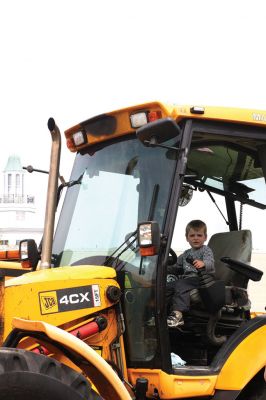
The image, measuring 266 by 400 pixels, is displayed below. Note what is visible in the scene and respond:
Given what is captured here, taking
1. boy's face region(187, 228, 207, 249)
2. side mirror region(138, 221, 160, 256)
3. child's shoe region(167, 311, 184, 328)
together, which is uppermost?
side mirror region(138, 221, 160, 256)

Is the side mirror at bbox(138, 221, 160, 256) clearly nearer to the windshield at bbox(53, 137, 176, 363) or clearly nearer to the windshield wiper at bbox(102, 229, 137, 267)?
the windshield at bbox(53, 137, 176, 363)

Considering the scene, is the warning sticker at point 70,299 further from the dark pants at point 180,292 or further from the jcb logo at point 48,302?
the dark pants at point 180,292

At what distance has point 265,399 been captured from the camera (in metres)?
4.94

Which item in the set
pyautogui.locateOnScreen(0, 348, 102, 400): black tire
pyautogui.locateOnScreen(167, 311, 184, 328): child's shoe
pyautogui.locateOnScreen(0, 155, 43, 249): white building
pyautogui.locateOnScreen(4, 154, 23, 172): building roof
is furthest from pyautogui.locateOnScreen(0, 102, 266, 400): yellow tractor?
pyautogui.locateOnScreen(4, 154, 23, 172): building roof

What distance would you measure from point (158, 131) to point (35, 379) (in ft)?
5.87

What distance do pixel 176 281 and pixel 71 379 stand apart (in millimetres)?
1625

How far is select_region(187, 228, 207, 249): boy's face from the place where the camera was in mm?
5543

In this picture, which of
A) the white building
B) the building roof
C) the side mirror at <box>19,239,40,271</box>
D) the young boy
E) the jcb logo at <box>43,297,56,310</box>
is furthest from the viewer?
the building roof

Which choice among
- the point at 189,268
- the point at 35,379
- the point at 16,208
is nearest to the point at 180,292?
the point at 189,268

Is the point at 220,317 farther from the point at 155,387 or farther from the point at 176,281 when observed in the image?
the point at 155,387

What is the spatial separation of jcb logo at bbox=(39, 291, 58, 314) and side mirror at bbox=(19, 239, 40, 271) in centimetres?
104

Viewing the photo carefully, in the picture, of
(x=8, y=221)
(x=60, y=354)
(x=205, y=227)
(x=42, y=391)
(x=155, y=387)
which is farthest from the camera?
(x=8, y=221)

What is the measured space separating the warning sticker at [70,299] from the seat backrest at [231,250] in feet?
4.91

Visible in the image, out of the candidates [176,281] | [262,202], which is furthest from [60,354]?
[262,202]
